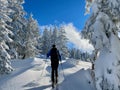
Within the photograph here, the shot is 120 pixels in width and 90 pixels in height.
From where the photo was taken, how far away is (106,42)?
13.4m

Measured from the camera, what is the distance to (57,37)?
72.5 meters

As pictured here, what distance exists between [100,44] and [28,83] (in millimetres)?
7896

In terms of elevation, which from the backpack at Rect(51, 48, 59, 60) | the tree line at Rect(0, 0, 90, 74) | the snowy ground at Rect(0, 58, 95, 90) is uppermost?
the tree line at Rect(0, 0, 90, 74)

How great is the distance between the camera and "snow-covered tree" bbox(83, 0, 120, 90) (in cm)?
1278

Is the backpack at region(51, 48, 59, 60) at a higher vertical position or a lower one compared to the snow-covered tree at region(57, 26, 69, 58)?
lower

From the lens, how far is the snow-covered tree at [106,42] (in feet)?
41.9

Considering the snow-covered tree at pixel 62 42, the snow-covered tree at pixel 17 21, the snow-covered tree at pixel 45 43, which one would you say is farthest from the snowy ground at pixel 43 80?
the snow-covered tree at pixel 45 43

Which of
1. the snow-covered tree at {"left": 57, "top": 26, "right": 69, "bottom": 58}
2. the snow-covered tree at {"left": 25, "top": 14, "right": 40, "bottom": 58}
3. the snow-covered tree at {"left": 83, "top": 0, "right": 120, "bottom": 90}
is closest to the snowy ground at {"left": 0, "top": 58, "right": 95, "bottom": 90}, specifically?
the snow-covered tree at {"left": 83, "top": 0, "right": 120, "bottom": 90}

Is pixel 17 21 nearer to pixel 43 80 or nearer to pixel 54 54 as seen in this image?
pixel 43 80

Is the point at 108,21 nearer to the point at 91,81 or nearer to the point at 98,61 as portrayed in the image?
the point at 98,61

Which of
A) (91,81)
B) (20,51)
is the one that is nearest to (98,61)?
(91,81)

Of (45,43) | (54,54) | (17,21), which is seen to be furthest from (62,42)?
(54,54)

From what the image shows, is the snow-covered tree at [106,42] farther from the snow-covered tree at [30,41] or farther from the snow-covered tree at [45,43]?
the snow-covered tree at [45,43]

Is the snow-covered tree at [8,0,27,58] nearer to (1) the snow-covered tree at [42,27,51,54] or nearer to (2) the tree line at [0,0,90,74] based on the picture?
(2) the tree line at [0,0,90,74]
